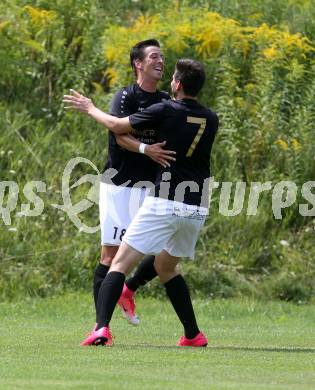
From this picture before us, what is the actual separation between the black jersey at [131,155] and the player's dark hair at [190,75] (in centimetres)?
70

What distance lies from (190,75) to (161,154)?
65cm

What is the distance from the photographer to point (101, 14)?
16.5 m

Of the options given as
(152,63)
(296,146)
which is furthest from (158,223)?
(296,146)

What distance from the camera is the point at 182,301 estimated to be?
30.3 feet

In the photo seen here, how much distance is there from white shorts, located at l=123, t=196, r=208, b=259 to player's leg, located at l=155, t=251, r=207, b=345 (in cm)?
34

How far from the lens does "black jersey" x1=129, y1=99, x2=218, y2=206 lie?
348 inches

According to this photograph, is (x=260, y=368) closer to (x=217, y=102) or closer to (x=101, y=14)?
(x=217, y=102)

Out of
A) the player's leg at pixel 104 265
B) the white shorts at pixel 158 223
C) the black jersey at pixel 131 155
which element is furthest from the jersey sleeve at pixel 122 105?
the player's leg at pixel 104 265

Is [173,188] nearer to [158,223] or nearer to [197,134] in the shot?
[158,223]

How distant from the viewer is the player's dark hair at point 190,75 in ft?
29.0

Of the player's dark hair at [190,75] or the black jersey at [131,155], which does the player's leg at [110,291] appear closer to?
the black jersey at [131,155]

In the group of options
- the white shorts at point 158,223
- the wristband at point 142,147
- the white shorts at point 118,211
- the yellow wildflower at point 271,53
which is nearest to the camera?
the white shorts at point 158,223

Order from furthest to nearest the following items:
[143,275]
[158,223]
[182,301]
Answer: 1. [143,275]
2. [182,301]
3. [158,223]

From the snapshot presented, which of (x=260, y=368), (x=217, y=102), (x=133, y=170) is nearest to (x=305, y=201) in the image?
(x=217, y=102)
